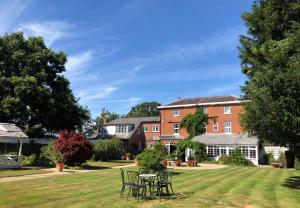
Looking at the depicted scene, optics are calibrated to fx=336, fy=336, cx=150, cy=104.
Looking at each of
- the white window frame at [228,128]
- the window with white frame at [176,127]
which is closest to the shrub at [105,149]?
the window with white frame at [176,127]

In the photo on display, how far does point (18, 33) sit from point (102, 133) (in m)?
28.1

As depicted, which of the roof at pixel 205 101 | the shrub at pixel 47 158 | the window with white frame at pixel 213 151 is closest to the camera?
the shrub at pixel 47 158

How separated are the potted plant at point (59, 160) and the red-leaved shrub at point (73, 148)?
27.0 inches

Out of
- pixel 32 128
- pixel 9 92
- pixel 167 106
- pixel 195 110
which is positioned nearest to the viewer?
pixel 9 92

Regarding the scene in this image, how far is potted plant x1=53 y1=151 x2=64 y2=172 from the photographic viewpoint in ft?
88.1

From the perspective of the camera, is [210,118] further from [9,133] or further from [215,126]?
[9,133]

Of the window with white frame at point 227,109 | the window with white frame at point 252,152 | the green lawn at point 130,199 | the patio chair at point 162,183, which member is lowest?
the green lawn at point 130,199

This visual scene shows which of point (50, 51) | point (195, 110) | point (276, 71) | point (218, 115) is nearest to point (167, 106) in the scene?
point (195, 110)

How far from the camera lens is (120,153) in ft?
168

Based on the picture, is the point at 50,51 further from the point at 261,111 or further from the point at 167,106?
the point at 261,111

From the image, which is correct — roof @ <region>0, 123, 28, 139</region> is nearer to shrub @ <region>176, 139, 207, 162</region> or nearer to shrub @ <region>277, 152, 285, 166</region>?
shrub @ <region>176, 139, 207, 162</region>

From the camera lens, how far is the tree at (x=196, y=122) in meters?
53.6

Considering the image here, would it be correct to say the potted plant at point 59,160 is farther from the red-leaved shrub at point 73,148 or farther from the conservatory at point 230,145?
the conservatory at point 230,145

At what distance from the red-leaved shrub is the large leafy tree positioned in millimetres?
12039
